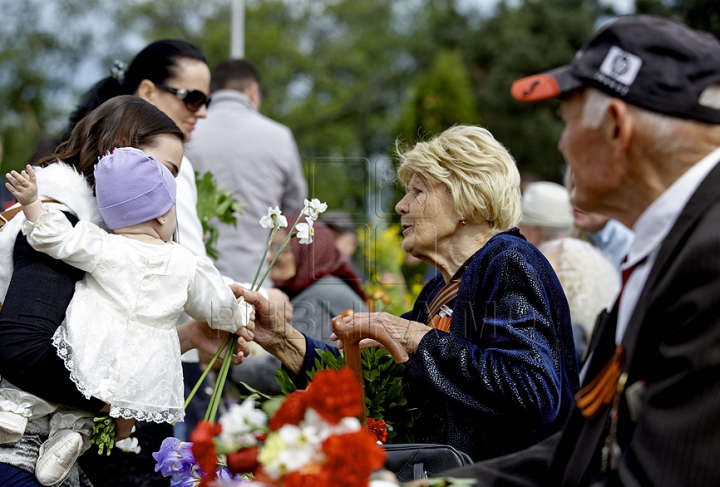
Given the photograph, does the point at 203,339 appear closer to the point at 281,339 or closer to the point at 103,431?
the point at 281,339

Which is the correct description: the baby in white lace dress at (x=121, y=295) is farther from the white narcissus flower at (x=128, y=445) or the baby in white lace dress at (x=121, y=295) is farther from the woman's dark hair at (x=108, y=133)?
the white narcissus flower at (x=128, y=445)

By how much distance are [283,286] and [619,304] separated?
3.35 m

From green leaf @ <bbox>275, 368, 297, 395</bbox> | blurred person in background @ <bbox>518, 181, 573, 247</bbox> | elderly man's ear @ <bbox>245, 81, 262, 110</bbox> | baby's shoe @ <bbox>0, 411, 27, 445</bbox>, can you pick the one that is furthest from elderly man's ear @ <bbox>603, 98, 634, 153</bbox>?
blurred person in background @ <bbox>518, 181, 573, 247</bbox>

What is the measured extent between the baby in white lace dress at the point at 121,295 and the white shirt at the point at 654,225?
143cm

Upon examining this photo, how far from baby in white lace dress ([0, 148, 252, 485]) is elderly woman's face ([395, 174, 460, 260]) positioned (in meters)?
0.78

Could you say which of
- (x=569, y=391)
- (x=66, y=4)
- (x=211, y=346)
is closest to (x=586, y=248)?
(x=569, y=391)

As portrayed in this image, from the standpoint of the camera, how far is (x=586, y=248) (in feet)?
15.8

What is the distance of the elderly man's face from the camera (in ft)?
5.60

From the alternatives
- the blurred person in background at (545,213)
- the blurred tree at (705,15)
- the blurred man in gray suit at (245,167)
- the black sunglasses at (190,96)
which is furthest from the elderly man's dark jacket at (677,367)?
the blurred tree at (705,15)

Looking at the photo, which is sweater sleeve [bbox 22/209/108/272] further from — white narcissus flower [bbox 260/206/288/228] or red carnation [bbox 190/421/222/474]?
red carnation [bbox 190/421/222/474]

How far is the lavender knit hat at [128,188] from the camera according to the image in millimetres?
2518

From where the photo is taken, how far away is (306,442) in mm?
1410

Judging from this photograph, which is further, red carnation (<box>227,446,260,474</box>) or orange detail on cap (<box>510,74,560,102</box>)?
orange detail on cap (<box>510,74,560,102</box>)

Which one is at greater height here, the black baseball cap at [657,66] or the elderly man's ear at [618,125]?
the black baseball cap at [657,66]
